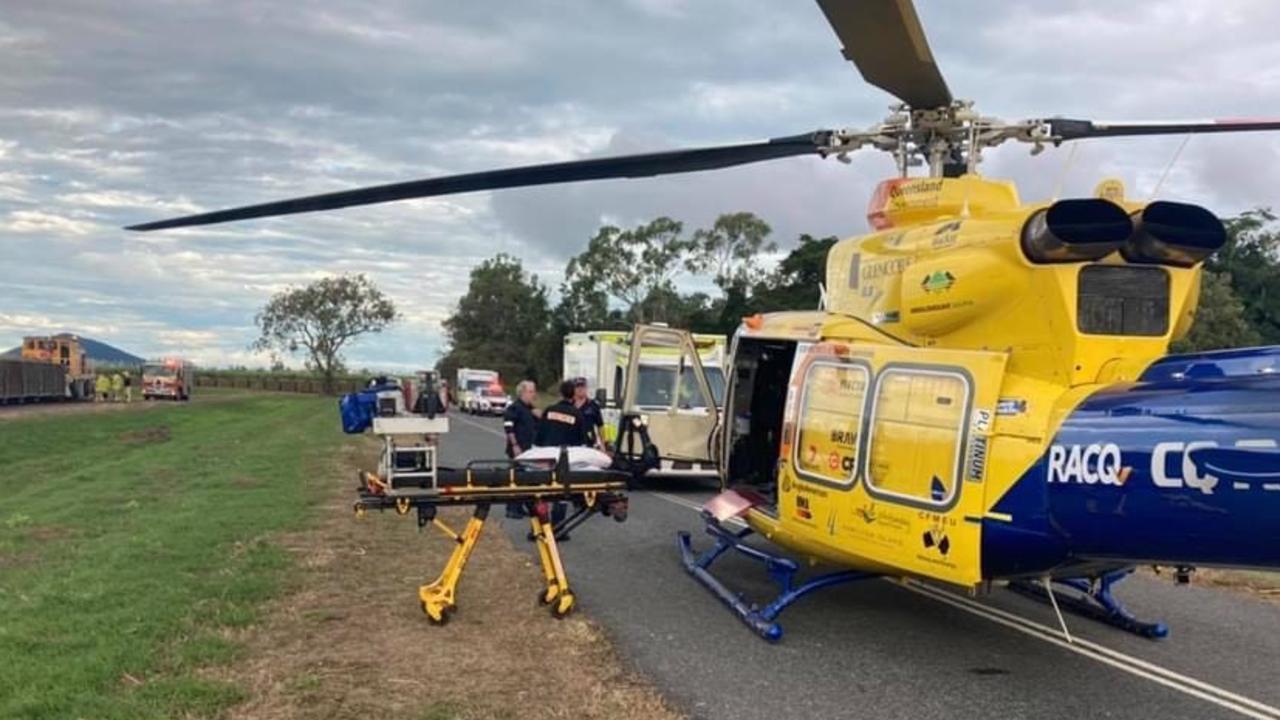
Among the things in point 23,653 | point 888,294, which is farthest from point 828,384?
point 23,653

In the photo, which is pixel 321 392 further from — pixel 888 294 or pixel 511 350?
pixel 888 294

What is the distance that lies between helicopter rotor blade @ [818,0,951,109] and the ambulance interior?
3843 millimetres

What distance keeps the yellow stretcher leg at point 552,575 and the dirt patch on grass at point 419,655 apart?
0.13 meters

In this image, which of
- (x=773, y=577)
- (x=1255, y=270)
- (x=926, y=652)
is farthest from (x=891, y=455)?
(x=1255, y=270)

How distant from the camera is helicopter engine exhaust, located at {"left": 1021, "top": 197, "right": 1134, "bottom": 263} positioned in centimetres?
685

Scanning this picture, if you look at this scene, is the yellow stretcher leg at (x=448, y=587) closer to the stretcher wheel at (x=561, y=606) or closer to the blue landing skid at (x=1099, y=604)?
the stretcher wheel at (x=561, y=606)

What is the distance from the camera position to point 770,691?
697 cm

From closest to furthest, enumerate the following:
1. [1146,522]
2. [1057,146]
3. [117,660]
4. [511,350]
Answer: [1146,522] → [117,660] → [1057,146] → [511,350]

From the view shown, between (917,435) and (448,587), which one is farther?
(448,587)

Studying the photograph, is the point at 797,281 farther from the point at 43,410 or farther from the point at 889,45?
the point at 889,45

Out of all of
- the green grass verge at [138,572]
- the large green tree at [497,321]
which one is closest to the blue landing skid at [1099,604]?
the green grass verge at [138,572]

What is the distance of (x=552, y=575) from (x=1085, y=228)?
481cm

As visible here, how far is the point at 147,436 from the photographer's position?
35188 mm

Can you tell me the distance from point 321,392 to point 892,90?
88.7 meters
